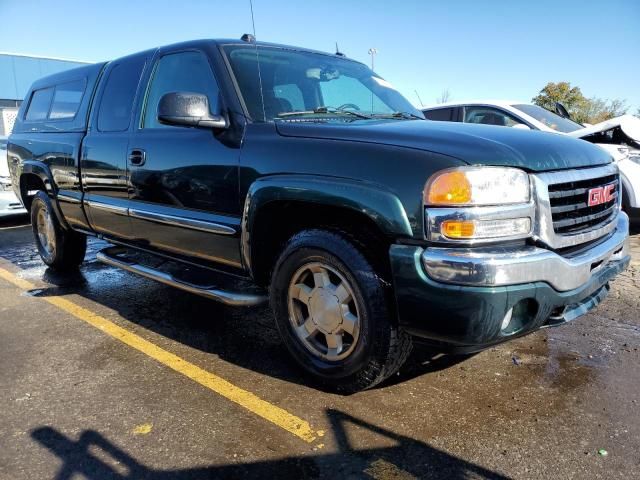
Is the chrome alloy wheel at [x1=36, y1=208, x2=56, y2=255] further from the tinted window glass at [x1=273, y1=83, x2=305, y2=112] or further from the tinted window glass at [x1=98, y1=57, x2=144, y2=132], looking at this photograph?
the tinted window glass at [x1=273, y1=83, x2=305, y2=112]

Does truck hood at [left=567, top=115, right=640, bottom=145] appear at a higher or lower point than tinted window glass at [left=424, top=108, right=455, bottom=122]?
lower

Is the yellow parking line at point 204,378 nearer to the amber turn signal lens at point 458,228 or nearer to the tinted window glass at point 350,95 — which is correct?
the amber turn signal lens at point 458,228

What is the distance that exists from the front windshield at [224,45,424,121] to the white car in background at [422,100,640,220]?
2.81 meters

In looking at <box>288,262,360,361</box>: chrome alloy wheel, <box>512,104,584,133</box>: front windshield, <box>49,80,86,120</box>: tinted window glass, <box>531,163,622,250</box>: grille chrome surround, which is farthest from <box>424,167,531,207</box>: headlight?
<box>512,104,584,133</box>: front windshield

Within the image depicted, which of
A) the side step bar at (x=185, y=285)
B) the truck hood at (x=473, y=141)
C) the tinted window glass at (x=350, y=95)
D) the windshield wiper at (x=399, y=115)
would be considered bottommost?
the side step bar at (x=185, y=285)

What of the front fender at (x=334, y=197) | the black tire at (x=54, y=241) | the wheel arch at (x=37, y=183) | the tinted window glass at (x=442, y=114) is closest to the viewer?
the front fender at (x=334, y=197)

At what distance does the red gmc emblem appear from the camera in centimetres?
271

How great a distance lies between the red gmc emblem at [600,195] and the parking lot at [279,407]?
1033mm

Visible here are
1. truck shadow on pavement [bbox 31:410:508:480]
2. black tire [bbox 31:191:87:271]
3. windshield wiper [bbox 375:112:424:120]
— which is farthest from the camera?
black tire [bbox 31:191:87:271]

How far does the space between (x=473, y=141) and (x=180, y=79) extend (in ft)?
7.12

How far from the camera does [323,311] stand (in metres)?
2.80

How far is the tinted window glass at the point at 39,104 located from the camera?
17.4ft

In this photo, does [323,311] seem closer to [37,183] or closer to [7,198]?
[37,183]

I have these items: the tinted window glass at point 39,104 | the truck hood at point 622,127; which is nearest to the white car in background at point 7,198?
the tinted window glass at point 39,104
